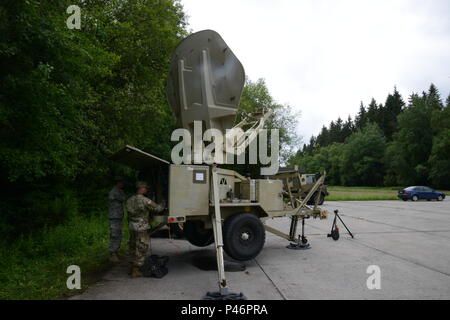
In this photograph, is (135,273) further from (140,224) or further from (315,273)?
(315,273)

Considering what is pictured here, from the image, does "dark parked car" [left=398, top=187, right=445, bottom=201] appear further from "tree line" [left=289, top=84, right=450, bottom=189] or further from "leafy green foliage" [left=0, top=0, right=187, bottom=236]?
"leafy green foliage" [left=0, top=0, right=187, bottom=236]

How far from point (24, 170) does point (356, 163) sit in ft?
264

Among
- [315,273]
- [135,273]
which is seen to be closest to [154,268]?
[135,273]

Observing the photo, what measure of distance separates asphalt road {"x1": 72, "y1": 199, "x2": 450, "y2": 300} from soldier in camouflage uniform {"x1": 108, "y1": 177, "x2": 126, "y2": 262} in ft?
1.29

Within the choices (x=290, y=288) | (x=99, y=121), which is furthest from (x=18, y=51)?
(x=99, y=121)

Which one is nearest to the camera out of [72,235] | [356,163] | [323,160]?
[72,235]

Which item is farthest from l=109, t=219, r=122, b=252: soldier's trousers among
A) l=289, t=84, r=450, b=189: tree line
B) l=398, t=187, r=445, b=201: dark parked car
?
l=289, t=84, r=450, b=189: tree line

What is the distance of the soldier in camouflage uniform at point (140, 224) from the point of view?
235 inches

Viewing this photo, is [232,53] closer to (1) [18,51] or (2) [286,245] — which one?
(1) [18,51]

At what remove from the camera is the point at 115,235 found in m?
7.21

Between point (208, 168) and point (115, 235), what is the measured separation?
2561 millimetres

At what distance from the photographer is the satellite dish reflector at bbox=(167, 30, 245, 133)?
648 centimetres

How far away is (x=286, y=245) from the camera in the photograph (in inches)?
361

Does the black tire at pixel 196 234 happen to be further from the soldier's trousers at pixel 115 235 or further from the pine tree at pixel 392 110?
the pine tree at pixel 392 110
